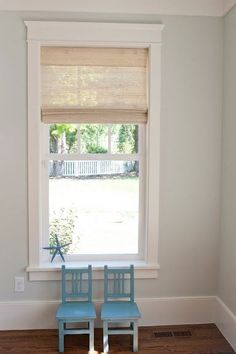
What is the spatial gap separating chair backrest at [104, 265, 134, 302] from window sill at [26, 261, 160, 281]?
81 mm

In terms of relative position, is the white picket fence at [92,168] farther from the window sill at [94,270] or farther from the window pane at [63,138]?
the window sill at [94,270]

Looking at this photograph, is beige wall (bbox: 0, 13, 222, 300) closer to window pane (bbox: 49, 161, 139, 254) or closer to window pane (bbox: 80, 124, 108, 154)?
window pane (bbox: 49, 161, 139, 254)

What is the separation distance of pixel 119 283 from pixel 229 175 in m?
1.18

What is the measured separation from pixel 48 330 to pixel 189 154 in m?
1.76

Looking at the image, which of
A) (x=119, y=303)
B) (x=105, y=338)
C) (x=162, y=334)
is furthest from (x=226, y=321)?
(x=105, y=338)

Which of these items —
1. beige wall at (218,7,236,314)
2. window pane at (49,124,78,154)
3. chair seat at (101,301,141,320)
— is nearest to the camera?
chair seat at (101,301,141,320)

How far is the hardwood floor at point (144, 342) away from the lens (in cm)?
285

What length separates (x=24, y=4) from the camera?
9.85ft

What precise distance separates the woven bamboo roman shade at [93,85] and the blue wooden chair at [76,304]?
1.18m

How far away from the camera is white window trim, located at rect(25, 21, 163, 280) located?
9.93 feet

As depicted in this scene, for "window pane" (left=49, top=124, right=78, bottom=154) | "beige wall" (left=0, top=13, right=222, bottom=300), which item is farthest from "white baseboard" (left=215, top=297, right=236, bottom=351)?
"window pane" (left=49, top=124, right=78, bottom=154)

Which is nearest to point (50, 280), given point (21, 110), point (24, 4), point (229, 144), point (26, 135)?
point (26, 135)

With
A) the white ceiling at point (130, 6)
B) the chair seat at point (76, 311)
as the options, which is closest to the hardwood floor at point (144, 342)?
the chair seat at point (76, 311)

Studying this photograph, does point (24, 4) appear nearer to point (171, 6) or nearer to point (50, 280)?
point (171, 6)
